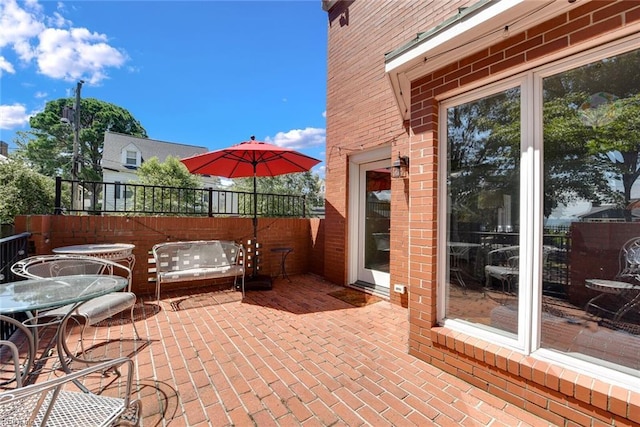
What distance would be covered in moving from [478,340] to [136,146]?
26.3m

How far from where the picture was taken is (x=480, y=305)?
2457mm

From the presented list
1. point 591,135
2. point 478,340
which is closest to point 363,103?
point 591,135

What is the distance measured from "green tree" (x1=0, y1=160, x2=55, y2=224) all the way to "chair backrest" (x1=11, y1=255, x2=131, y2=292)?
142 inches

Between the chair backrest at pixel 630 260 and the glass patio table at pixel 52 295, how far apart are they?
414cm

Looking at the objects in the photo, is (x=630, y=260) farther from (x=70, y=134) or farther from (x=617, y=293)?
(x=70, y=134)

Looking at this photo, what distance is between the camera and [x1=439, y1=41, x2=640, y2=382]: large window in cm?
197

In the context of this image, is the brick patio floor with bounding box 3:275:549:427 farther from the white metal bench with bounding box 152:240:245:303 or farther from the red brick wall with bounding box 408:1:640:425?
the white metal bench with bounding box 152:240:245:303

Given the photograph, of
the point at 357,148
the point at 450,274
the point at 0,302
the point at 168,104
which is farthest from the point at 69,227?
the point at 168,104

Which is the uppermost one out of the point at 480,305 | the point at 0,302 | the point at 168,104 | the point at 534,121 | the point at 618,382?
the point at 168,104

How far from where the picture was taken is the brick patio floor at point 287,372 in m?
1.85

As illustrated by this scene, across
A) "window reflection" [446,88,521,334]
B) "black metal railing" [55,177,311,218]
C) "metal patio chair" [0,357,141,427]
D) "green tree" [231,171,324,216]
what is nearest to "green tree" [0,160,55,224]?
"black metal railing" [55,177,311,218]

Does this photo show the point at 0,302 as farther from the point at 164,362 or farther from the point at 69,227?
the point at 69,227

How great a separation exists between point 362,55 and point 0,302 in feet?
18.4

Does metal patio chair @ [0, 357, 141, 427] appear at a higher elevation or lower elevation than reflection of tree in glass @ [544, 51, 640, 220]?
lower
